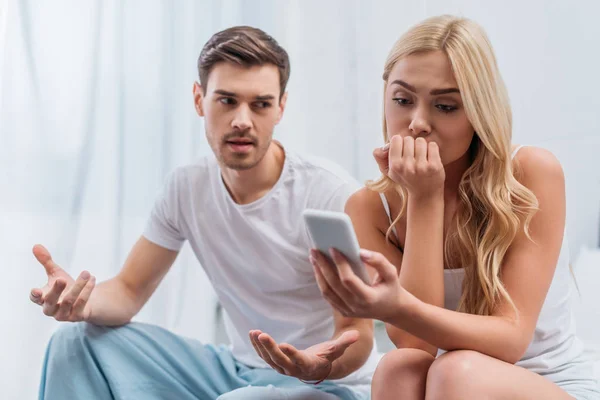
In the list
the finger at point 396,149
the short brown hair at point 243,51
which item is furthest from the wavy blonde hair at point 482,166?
the short brown hair at point 243,51

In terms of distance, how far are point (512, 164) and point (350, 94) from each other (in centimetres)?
134

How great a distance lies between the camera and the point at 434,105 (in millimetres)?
1045

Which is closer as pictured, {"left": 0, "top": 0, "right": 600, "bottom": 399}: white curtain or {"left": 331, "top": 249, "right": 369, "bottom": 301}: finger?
{"left": 331, "top": 249, "right": 369, "bottom": 301}: finger

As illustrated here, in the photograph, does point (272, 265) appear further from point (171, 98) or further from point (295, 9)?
point (295, 9)

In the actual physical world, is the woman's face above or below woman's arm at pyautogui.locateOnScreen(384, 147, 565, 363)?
above

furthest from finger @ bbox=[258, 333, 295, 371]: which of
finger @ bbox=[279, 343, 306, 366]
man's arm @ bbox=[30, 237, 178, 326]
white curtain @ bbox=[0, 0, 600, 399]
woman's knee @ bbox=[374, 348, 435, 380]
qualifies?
white curtain @ bbox=[0, 0, 600, 399]

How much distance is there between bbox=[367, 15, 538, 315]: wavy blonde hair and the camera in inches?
40.4

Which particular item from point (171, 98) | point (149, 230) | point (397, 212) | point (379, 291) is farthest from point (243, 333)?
point (171, 98)

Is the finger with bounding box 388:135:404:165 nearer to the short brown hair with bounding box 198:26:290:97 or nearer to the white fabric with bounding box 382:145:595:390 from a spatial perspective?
the white fabric with bounding box 382:145:595:390

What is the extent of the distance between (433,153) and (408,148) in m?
0.04

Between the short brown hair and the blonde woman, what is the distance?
416mm

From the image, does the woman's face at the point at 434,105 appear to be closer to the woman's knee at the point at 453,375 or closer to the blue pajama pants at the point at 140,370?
the woman's knee at the point at 453,375

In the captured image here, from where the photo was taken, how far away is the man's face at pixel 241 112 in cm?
143

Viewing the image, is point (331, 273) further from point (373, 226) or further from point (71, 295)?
point (71, 295)
